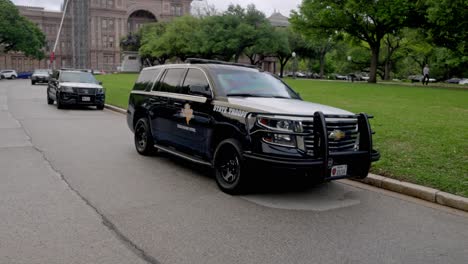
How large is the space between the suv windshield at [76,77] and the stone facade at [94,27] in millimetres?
105388

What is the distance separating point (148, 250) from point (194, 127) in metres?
3.12

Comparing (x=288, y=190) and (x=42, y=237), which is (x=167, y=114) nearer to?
(x=288, y=190)

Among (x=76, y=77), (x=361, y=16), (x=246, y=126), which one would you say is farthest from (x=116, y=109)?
(x=361, y=16)

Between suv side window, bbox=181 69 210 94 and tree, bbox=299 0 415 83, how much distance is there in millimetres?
30910

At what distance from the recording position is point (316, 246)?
433 centimetres

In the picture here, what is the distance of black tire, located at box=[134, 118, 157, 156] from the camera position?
862 cm

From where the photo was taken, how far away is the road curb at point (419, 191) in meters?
5.83

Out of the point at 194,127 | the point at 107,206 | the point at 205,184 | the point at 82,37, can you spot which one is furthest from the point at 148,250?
the point at 82,37

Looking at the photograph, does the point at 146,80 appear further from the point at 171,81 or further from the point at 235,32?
the point at 235,32

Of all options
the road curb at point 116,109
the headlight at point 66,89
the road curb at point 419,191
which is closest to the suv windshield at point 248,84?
the road curb at point 419,191

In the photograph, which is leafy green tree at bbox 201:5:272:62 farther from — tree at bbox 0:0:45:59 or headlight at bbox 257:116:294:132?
headlight at bbox 257:116:294:132

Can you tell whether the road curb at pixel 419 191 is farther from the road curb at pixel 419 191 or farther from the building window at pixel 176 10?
the building window at pixel 176 10

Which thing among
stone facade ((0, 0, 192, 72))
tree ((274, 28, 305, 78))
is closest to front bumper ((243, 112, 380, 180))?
tree ((274, 28, 305, 78))

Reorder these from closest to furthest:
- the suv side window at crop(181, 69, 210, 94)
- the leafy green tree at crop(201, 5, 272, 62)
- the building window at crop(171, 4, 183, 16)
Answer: the suv side window at crop(181, 69, 210, 94)
the leafy green tree at crop(201, 5, 272, 62)
the building window at crop(171, 4, 183, 16)
